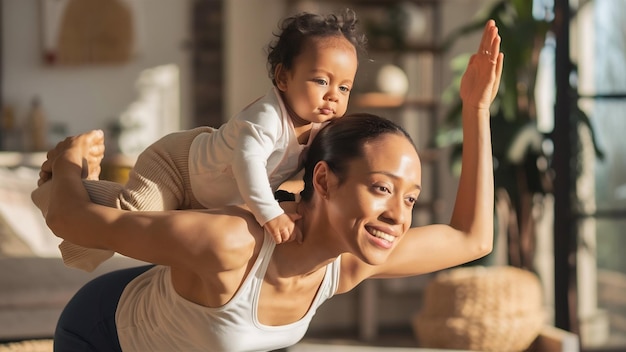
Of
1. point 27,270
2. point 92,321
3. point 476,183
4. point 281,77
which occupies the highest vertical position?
point 281,77

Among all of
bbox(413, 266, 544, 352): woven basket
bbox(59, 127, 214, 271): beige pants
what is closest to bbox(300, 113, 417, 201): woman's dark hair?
bbox(59, 127, 214, 271): beige pants

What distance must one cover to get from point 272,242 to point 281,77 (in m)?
0.25

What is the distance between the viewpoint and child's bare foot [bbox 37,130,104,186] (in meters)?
1.50

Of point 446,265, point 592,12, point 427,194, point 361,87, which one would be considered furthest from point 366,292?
point 446,265

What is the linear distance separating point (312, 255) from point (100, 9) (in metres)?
4.95

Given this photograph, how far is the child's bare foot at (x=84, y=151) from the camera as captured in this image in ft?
4.93

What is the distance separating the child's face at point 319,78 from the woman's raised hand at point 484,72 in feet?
0.65

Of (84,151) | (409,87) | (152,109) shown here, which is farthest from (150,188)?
(152,109)

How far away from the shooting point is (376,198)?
1.28 meters

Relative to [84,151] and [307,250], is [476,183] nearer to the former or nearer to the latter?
[307,250]

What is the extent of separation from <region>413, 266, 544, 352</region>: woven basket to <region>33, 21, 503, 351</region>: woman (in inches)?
81.9

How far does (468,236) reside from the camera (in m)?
1.52

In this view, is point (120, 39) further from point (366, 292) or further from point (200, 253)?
point (200, 253)

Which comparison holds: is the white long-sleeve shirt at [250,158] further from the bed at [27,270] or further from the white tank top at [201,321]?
the bed at [27,270]
